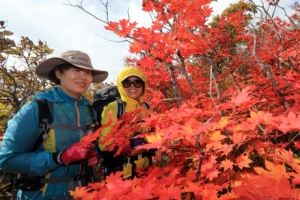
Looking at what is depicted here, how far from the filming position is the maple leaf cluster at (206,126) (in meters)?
1.50

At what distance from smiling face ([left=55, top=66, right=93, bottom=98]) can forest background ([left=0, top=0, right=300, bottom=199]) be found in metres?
0.58

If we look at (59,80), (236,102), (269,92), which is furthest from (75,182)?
(269,92)

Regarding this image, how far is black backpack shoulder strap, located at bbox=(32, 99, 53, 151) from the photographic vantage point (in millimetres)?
1857

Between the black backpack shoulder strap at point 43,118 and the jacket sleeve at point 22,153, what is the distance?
0.20ft

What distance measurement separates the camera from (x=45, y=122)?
188 cm

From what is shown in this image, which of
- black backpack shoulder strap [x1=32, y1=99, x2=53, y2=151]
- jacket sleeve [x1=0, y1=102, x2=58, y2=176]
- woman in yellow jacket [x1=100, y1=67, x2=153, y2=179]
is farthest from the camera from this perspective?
woman in yellow jacket [x1=100, y1=67, x2=153, y2=179]

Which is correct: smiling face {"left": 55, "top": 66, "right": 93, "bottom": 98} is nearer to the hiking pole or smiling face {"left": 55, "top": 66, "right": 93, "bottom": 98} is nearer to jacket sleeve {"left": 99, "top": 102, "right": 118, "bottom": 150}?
jacket sleeve {"left": 99, "top": 102, "right": 118, "bottom": 150}

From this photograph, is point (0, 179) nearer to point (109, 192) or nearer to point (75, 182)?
point (75, 182)

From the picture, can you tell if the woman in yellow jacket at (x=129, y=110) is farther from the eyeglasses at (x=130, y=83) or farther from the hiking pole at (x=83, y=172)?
the hiking pole at (x=83, y=172)

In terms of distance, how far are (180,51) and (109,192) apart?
8.35 feet

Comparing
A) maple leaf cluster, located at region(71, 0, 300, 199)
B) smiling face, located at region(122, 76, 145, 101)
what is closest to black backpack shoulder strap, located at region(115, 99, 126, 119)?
smiling face, located at region(122, 76, 145, 101)

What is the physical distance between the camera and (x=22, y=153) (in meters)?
1.77

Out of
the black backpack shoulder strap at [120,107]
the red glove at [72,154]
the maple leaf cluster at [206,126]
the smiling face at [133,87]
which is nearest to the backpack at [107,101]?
the black backpack shoulder strap at [120,107]

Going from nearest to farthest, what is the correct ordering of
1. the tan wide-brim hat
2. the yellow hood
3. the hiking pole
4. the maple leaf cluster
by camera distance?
1. the maple leaf cluster
2. the hiking pole
3. the tan wide-brim hat
4. the yellow hood
